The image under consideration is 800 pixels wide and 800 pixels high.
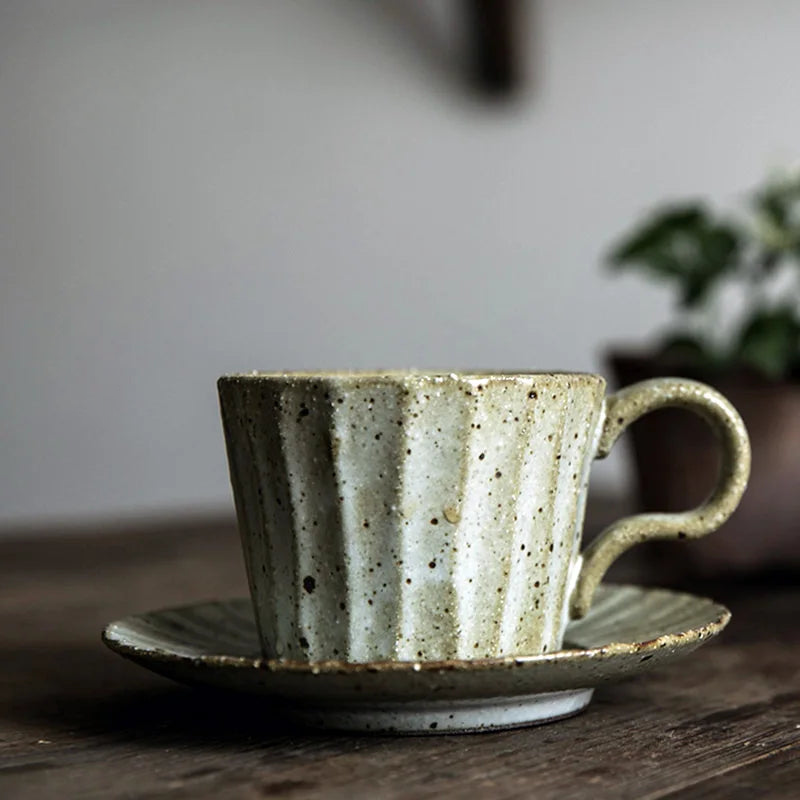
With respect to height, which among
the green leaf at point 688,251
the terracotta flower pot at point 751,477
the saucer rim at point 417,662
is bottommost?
the terracotta flower pot at point 751,477

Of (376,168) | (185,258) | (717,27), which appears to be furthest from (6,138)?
(717,27)

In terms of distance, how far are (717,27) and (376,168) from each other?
0.71m

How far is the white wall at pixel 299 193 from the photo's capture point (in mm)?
2225

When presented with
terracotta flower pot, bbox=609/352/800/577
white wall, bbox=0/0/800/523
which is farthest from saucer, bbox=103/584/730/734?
white wall, bbox=0/0/800/523

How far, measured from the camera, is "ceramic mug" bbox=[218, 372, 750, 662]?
0.51 meters

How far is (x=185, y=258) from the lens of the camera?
227 cm

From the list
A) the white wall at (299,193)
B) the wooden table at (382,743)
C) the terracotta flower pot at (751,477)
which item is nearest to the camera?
the wooden table at (382,743)

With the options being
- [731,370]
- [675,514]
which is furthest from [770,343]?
[675,514]

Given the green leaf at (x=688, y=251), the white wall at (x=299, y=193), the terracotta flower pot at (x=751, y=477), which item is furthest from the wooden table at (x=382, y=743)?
the white wall at (x=299, y=193)

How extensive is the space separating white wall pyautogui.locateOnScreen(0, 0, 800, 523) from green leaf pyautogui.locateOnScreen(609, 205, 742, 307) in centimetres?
127

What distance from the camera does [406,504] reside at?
1.67ft

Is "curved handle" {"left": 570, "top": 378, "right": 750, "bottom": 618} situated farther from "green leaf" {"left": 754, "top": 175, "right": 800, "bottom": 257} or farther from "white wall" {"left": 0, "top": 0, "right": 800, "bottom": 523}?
"white wall" {"left": 0, "top": 0, "right": 800, "bottom": 523}

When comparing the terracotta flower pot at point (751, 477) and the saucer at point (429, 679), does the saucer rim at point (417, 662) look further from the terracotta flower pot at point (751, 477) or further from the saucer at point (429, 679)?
the terracotta flower pot at point (751, 477)

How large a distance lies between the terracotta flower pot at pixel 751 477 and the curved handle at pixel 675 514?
42cm
